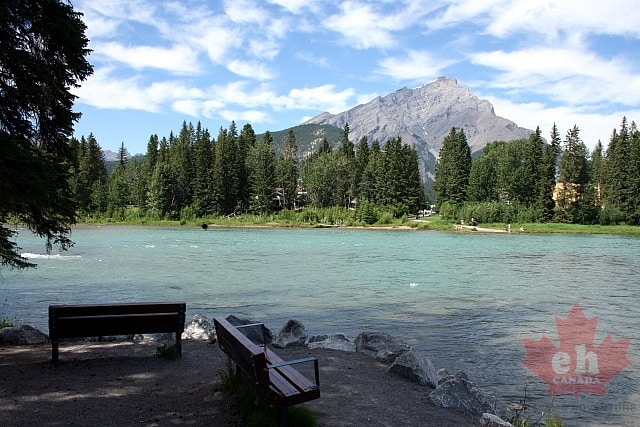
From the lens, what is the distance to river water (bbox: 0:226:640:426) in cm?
1010

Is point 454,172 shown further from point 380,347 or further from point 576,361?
point 380,347

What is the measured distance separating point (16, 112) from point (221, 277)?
1640cm

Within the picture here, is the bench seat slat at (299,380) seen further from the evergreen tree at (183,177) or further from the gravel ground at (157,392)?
the evergreen tree at (183,177)

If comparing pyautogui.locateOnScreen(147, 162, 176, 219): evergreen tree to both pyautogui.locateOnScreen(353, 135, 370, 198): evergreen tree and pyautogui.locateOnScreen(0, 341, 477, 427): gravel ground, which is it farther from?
pyautogui.locateOnScreen(0, 341, 477, 427): gravel ground

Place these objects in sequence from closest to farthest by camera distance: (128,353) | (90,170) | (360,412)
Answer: (360,412) < (128,353) < (90,170)

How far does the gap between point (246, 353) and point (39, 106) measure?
559 cm

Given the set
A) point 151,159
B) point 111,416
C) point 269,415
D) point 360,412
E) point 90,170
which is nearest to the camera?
point 269,415

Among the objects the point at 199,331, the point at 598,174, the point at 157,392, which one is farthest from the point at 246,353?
the point at 598,174

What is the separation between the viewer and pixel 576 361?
35.8 ft

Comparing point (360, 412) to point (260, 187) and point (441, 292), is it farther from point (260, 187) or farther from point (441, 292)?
point (260, 187)

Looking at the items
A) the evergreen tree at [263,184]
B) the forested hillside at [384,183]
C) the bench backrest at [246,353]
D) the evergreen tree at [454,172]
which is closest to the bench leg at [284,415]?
the bench backrest at [246,353]

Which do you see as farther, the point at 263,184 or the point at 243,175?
the point at 243,175

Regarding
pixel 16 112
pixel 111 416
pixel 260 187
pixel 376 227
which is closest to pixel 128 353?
pixel 111 416

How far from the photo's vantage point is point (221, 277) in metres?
23.7
